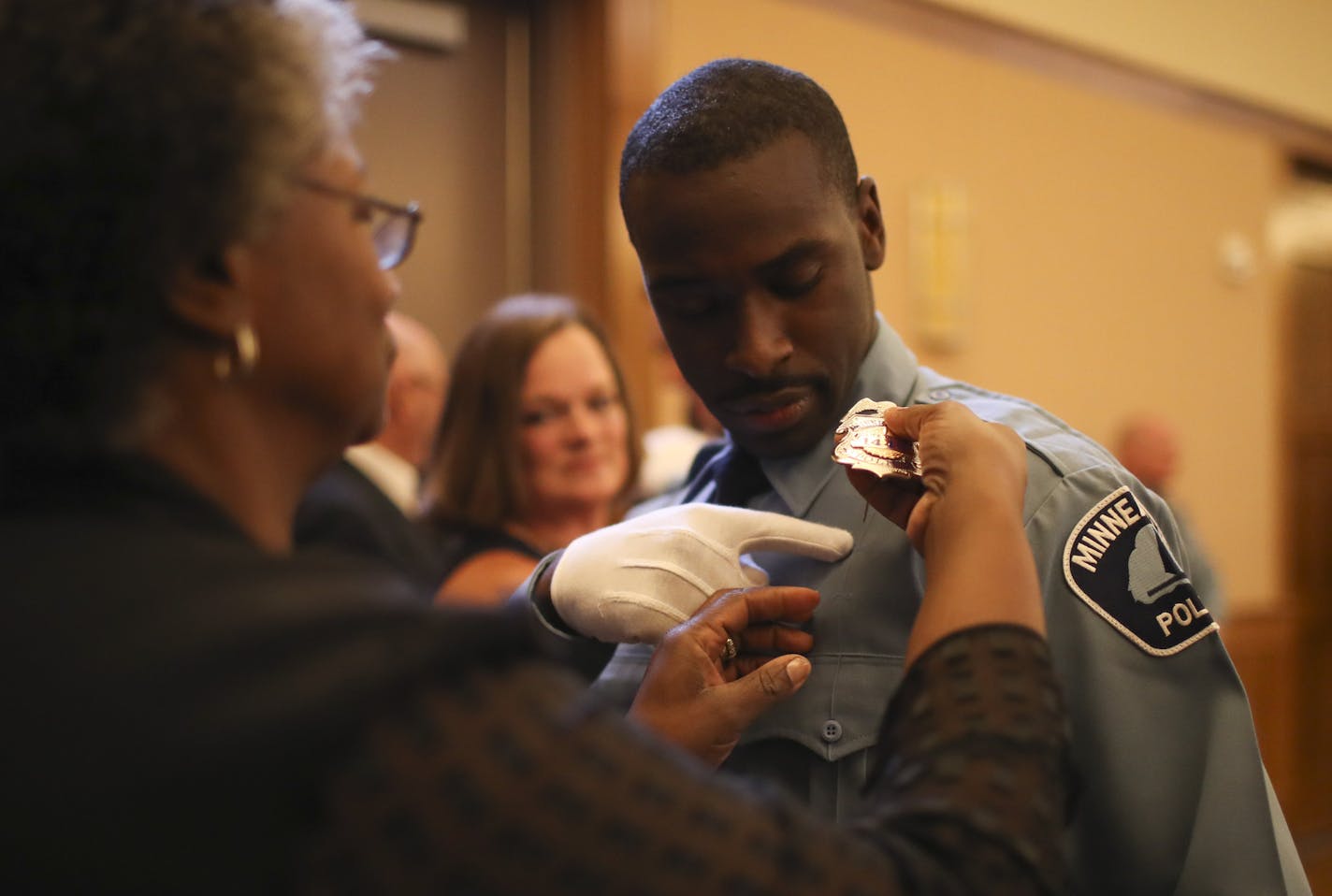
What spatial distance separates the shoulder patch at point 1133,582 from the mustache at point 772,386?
0.26 metres

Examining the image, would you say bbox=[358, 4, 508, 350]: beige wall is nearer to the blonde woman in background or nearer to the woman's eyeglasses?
the blonde woman in background

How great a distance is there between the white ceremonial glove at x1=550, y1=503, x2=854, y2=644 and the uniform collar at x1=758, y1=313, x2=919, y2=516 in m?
0.08

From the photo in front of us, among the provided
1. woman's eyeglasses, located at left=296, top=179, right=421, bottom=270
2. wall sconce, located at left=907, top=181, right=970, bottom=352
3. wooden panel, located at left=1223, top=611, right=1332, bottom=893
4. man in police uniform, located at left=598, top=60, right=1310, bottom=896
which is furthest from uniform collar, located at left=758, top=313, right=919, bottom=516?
wooden panel, located at left=1223, top=611, right=1332, bottom=893

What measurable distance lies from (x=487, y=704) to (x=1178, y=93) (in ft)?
13.9

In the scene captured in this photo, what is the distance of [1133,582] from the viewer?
2.90 feet

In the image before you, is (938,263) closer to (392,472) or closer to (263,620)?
(392,472)

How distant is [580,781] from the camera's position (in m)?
0.58

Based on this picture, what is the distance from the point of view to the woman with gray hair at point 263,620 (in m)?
0.55

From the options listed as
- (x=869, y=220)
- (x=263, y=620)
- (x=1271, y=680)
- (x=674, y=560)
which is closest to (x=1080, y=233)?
(x=1271, y=680)

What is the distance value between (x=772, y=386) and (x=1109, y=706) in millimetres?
371

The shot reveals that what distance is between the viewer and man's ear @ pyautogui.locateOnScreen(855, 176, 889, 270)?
3.64 feet

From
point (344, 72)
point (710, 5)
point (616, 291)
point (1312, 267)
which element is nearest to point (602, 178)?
point (616, 291)

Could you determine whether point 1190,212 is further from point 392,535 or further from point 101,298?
point 101,298

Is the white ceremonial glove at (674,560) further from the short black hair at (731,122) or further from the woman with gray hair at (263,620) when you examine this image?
the short black hair at (731,122)
